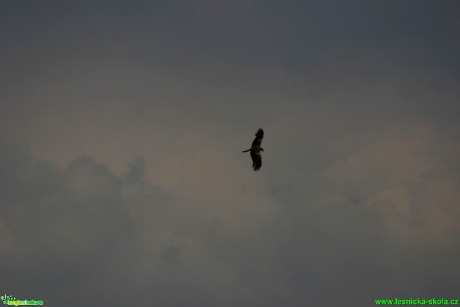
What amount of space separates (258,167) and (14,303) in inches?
2921

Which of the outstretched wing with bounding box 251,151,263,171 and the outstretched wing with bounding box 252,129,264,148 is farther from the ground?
the outstretched wing with bounding box 252,129,264,148

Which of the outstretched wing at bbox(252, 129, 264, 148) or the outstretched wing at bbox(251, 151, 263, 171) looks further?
the outstretched wing at bbox(251, 151, 263, 171)

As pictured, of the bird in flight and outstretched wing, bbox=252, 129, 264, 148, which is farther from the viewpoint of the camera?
the bird in flight

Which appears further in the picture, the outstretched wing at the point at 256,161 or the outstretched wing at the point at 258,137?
the outstretched wing at the point at 256,161

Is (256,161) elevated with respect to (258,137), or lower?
lower

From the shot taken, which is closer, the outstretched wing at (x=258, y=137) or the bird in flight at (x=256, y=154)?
the outstretched wing at (x=258, y=137)

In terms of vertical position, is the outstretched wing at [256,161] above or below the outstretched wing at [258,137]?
below

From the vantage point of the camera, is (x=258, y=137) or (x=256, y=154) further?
(x=256, y=154)

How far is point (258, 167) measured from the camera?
147 meters

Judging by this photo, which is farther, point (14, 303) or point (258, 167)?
point (14, 303)

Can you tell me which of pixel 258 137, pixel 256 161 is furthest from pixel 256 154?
pixel 258 137

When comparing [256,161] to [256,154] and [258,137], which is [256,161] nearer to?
[256,154]

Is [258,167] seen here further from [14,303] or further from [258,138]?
[14,303]

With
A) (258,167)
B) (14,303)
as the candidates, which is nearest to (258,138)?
(258,167)
